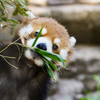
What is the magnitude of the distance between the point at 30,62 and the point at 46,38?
34cm

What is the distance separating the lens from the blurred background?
4156mm

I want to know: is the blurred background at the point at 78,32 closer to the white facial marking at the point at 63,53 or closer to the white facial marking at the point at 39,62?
the white facial marking at the point at 63,53

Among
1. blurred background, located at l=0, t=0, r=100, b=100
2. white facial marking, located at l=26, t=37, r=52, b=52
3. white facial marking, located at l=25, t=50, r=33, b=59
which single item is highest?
white facial marking, located at l=26, t=37, r=52, b=52

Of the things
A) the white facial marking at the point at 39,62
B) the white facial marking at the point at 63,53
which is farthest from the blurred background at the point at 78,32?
the white facial marking at the point at 39,62

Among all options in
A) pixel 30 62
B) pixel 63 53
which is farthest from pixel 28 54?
pixel 63 53

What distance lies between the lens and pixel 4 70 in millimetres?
1606

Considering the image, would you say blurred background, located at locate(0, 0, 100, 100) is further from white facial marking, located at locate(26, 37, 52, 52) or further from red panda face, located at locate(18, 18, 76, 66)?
white facial marking, located at locate(26, 37, 52, 52)

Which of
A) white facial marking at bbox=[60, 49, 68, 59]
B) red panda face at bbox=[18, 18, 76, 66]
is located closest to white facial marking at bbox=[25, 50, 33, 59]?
red panda face at bbox=[18, 18, 76, 66]

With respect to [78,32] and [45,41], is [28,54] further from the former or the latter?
[78,32]

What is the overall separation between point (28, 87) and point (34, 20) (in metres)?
Answer: 0.87

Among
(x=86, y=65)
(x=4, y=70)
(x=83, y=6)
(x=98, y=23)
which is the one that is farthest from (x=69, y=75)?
(x=4, y=70)

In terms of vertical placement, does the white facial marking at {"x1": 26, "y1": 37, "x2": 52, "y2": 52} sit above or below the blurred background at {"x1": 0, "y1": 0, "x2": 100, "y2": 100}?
above

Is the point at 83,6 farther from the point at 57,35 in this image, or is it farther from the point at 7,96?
the point at 7,96

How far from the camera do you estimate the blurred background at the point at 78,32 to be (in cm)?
416
